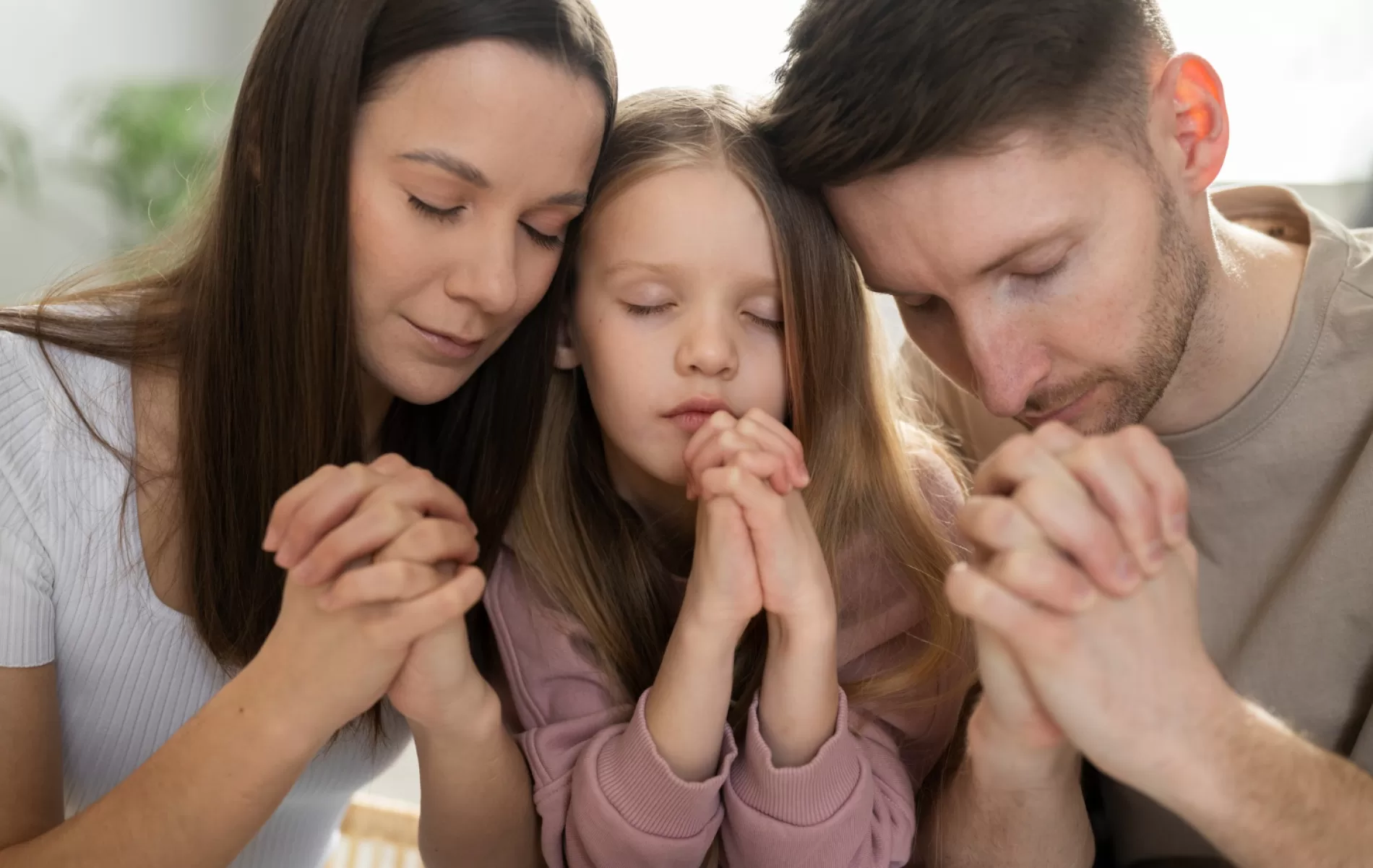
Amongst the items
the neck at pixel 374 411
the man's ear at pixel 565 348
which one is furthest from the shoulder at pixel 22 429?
the man's ear at pixel 565 348

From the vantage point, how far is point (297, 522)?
0.77 m

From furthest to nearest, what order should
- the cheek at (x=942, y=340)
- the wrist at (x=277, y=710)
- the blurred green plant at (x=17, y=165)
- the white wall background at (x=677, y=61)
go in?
the blurred green plant at (x=17, y=165), the white wall background at (x=677, y=61), the cheek at (x=942, y=340), the wrist at (x=277, y=710)

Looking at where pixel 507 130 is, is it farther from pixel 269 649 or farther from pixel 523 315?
pixel 269 649

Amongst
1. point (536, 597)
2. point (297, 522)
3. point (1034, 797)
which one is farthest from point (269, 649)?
point (1034, 797)

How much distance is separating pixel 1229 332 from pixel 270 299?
3.15 ft

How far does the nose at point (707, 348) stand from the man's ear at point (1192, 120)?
1.50 ft

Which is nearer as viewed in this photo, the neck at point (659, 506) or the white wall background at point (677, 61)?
the neck at point (659, 506)

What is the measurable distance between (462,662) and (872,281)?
0.54 m

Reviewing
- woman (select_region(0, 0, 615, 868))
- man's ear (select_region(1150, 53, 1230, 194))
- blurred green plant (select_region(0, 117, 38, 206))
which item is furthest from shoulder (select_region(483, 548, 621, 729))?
blurred green plant (select_region(0, 117, 38, 206))

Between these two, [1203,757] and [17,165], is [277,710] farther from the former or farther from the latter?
[17,165]

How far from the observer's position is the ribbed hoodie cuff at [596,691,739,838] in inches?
37.8

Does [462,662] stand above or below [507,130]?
below

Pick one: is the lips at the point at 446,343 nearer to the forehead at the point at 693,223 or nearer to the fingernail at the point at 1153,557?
the forehead at the point at 693,223

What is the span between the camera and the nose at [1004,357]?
104cm
